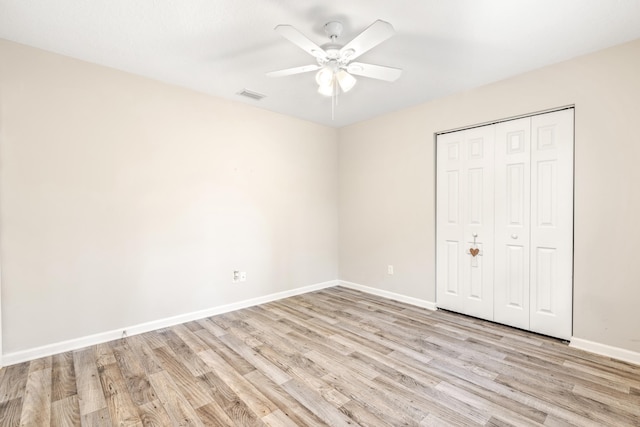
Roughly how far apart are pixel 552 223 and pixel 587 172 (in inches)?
19.8

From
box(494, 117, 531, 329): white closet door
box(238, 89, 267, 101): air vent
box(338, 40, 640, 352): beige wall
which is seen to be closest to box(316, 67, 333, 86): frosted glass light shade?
box(238, 89, 267, 101): air vent

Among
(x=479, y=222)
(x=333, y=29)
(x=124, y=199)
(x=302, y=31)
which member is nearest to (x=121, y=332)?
(x=124, y=199)

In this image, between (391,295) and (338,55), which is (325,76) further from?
(391,295)

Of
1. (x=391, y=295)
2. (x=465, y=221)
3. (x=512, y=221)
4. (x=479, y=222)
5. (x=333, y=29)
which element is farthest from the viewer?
(x=391, y=295)

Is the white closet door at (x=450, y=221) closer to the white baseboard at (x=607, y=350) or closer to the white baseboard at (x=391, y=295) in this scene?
the white baseboard at (x=391, y=295)

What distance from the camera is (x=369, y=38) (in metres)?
1.82

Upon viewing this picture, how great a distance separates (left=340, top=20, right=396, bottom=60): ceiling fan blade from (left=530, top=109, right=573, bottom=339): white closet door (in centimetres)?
193

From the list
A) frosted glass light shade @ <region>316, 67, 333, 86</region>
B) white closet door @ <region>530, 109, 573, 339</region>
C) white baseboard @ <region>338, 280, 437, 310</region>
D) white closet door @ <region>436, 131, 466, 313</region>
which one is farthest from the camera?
white baseboard @ <region>338, 280, 437, 310</region>

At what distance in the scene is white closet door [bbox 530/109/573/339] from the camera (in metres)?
2.61

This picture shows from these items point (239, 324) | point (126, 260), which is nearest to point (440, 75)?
point (239, 324)

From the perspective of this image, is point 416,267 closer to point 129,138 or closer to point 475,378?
point 475,378

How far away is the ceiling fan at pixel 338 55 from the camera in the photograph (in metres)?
1.78

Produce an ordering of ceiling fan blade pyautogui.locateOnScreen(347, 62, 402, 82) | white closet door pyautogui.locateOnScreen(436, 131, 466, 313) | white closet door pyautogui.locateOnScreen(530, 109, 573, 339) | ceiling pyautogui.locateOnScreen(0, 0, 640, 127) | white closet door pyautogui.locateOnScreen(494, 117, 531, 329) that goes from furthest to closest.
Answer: white closet door pyautogui.locateOnScreen(436, 131, 466, 313), white closet door pyautogui.locateOnScreen(494, 117, 531, 329), white closet door pyautogui.locateOnScreen(530, 109, 573, 339), ceiling fan blade pyautogui.locateOnScreen(347, 62, 402, 82), ceiling pyautogui.locateOnScreen(0, 0, 640, 127)

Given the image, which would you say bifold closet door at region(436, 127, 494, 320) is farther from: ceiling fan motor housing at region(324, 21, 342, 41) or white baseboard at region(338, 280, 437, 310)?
ceiling fan motor housing at region(324, 21, 342, 41)
